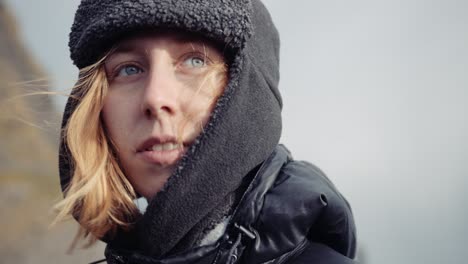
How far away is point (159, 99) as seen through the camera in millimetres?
819

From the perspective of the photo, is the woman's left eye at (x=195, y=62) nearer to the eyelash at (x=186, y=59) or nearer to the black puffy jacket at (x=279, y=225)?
the eyelash at (x=186, y=59)

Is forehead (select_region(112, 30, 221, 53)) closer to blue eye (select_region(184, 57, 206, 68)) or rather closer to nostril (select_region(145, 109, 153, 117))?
blue eye (select_region(184, 57, 206, 68))

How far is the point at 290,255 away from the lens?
32.9 inches

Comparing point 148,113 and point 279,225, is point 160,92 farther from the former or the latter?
point 279,225

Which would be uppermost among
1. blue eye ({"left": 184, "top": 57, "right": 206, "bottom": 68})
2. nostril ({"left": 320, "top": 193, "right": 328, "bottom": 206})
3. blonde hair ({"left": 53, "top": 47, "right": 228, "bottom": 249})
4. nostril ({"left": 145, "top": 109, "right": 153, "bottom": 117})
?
blue eye ({"left": 184, "top": 57, "right": 206, "bottom": 68})

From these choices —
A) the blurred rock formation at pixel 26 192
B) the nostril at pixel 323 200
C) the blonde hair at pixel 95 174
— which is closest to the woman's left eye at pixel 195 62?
the blonde hair at pixel 95 174

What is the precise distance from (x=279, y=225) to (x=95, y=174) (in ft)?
1.46

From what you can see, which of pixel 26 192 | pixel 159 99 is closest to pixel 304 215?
pixel 159 99

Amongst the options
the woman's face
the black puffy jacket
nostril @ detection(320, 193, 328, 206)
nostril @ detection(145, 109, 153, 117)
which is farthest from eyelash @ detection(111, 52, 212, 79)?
nostril @ detection(320, 193, 328, 206)

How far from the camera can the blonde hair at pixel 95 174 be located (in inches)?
37.2

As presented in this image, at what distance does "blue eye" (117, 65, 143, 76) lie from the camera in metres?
0.92

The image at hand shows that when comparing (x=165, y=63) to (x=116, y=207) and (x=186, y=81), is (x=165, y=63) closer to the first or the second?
(x=186, y=81)

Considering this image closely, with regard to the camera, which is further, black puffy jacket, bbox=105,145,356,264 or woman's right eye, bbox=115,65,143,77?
woman's right eye, bbox=115,65,143,77

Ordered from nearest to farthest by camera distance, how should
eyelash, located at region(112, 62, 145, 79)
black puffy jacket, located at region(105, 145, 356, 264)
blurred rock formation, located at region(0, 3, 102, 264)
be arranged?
black puffy jacket, located at region(105, 145, 356, 264) → eyelash, located at region(112, 62, 145, 79) → blurred rock formation, located at region(0, 3, 102, 264)
